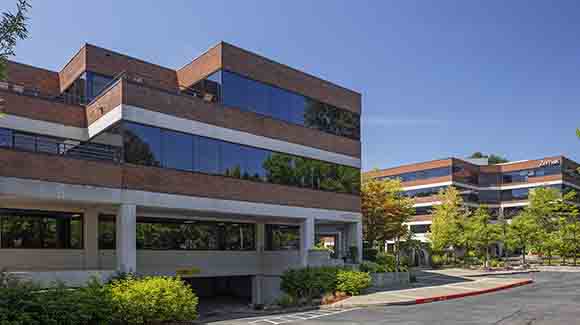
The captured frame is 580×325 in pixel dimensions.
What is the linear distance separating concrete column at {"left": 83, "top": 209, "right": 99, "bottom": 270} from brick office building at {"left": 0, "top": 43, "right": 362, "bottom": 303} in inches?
1.7

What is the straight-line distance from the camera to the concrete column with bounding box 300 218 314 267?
1134 inches

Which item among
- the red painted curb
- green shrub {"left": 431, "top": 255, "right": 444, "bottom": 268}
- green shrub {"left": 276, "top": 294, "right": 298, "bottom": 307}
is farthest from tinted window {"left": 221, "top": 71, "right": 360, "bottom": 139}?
green shrub {"left": 431, "top": 255, "right": 444, "bottom": 268}

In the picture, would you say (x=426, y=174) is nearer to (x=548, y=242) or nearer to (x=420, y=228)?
(x=420, y=228)

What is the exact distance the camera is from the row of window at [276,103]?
2591cm

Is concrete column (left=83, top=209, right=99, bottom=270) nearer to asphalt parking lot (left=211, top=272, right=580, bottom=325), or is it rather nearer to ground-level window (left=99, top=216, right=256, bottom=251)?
ground-level window (left=99, top=216, right=256, bottom=251)

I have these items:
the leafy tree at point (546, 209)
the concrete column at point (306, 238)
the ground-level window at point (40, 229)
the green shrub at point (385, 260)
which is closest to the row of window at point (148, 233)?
the ground-level window at point (40, 229)

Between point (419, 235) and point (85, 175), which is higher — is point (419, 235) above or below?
below

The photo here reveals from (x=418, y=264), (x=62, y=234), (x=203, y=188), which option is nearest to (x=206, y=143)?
(x=203, y=188)

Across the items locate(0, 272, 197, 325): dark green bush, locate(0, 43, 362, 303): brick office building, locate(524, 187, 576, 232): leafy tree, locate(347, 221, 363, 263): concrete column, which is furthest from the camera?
locate(524, 187, 576, 232): leafy tree

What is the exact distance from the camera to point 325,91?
31.3m

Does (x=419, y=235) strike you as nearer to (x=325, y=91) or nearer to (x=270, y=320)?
(x=325, y=91)

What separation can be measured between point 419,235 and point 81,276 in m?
68.8

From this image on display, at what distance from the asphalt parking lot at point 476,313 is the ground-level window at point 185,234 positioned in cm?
791

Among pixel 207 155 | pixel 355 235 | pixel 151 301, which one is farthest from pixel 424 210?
pixel 151 301
